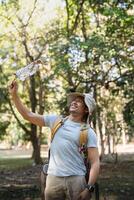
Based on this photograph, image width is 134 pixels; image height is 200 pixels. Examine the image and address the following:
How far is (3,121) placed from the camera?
1145 inches

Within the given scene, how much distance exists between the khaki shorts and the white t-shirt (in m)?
0.05

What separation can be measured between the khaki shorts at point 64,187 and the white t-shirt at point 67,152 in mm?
46

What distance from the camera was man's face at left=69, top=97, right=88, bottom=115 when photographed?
4262 mm

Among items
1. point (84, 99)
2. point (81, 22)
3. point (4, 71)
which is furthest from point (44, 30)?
point (84, 99)

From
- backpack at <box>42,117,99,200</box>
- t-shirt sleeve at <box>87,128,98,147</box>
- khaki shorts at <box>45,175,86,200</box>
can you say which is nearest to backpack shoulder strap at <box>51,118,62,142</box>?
backpack at <box>42,117,99,200</box>

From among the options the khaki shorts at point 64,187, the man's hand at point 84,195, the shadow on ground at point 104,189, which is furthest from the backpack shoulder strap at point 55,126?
the shadow on ground at point 104,189

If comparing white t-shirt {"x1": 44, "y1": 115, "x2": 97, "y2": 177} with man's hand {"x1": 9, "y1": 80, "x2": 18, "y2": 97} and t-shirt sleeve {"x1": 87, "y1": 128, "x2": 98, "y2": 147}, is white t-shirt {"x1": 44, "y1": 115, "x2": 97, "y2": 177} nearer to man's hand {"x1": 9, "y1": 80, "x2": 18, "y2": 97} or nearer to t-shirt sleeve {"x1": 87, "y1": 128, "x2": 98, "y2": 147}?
t-shirt sleeve {"x1": 87, "y1": 128, "x2": 98, "y2": 147}

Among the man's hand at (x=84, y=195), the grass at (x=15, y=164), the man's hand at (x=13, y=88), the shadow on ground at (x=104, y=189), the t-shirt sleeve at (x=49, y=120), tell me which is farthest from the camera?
the grass at (x=15, y=164)

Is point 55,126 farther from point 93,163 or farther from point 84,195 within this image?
point 84,195

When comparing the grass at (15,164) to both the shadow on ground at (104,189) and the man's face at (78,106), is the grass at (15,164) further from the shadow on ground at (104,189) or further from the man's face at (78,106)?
the man's face at (78,106)

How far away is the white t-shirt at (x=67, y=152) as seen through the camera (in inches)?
161

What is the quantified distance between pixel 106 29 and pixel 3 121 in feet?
49.5

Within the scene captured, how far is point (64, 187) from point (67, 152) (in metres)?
0.30

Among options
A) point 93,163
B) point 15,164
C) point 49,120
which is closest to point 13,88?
point 49,120
